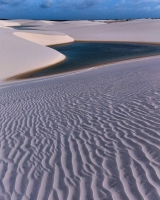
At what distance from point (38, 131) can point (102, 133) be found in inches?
52.3

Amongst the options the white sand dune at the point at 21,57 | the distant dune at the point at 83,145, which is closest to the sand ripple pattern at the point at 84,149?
the distant dune at the point at 83,145

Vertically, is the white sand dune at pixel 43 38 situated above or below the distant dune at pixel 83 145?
below

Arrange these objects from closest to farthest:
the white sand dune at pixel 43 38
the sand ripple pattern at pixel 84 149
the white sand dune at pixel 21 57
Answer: the sand ripple pattern at pixel 84 149 < the white sand dune at pixel 21 57 < the white sand dune at pixel 43 38

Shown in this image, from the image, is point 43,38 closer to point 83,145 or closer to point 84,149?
point 83,145

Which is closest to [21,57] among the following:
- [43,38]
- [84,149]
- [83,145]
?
[43,38]

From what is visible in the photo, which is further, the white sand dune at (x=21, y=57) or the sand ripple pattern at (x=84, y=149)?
the white sand dune at (x=21, y=57)

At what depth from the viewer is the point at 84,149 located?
15.6ft

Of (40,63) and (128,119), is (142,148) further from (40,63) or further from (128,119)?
(40,63)

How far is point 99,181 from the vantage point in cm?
366

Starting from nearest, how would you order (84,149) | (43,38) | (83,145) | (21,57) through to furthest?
(84,149) < (83,145) < (21,57) < (43,38)

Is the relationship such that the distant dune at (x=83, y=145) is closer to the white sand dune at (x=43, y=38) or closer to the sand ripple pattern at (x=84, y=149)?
the sand ripple pattern at (x=84, y=149)

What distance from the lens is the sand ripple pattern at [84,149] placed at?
3.54m

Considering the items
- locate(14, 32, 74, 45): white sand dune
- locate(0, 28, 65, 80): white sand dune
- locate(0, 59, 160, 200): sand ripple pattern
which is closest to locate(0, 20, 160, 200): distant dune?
locate(0, 59, 160, 200): sand ripple pattern

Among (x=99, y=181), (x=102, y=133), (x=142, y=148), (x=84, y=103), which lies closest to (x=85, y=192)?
(x=99, y=181)
